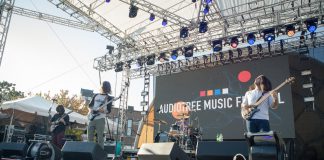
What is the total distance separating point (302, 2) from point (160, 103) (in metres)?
7.43

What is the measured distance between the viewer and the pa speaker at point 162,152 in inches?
134

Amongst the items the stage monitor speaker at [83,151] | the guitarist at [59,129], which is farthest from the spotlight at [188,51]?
the stage monitor speaker at [83,151]

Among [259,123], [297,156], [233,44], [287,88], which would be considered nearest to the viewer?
[259,123]

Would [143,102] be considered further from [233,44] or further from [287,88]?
[287,88]

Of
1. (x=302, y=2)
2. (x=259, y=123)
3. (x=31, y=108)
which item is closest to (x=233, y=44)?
(x=302, y=2)

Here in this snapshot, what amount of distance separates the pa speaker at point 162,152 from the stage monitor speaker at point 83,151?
28.0 inches

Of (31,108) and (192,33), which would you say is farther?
(192,33)

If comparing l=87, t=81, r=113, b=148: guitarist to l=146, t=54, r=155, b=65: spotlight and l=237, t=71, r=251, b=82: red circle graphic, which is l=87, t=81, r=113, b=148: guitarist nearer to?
l=237, t=71, r=251, b=82: red circle graphic

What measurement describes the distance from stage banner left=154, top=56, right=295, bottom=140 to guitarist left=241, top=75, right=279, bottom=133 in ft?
19.6

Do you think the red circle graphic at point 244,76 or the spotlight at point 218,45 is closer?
the spotlight at point 218,45

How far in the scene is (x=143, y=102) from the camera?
14.1 metres

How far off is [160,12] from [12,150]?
24.0 ft

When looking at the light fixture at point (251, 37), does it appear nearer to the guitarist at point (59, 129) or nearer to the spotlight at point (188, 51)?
the spotlight at point (188, 51)

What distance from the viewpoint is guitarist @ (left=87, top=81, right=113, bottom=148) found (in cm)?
535
